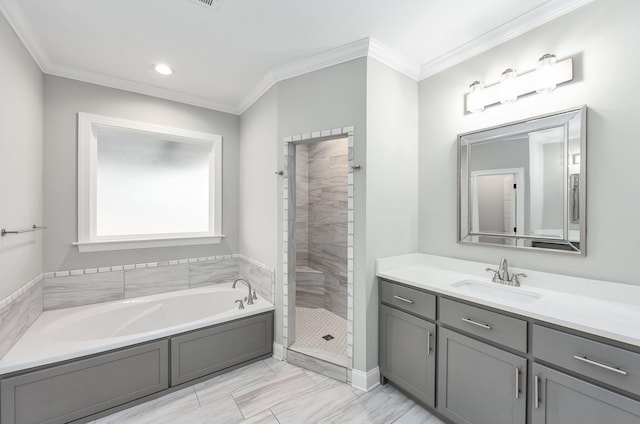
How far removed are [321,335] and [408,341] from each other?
3.81 ft

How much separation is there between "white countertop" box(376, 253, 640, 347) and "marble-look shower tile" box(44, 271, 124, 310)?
2.55m

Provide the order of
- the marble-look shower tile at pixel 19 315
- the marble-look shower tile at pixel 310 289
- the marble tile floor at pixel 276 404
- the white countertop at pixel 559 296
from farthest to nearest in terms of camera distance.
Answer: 1. the marble-look shower tile at pixel 310 289
2. the marble tile floor at pixel 276 404
3. the marble-look shower tile at pixel 19 315
4. the white countertop at pixel 559 296

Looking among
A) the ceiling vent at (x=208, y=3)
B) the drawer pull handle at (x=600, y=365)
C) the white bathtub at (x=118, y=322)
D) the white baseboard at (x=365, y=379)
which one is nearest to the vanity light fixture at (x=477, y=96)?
the drawer pull handle at (x=600, y=365)

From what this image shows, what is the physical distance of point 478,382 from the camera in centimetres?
156

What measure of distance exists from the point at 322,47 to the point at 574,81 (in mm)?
1659

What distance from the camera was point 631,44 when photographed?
57.2 inches

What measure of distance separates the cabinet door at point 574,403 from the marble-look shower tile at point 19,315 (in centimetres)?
308

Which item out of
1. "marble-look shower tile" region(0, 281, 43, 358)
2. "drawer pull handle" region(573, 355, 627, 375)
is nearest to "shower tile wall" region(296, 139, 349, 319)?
"drawer pull handle" region(573, 355, 627, 375)

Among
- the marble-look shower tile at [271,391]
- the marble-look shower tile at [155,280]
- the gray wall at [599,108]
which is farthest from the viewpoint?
the marble-look shower tile at [155,280]

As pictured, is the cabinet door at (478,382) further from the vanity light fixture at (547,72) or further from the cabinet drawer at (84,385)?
the cabinet drawer at (84,385)

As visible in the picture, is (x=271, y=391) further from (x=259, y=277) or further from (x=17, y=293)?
(x=17, y=293)

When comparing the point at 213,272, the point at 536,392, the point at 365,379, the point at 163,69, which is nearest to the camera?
the point at 536,392

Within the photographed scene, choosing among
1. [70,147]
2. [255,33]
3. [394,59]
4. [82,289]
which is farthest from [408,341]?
[70,147]

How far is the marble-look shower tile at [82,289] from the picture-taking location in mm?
2438
